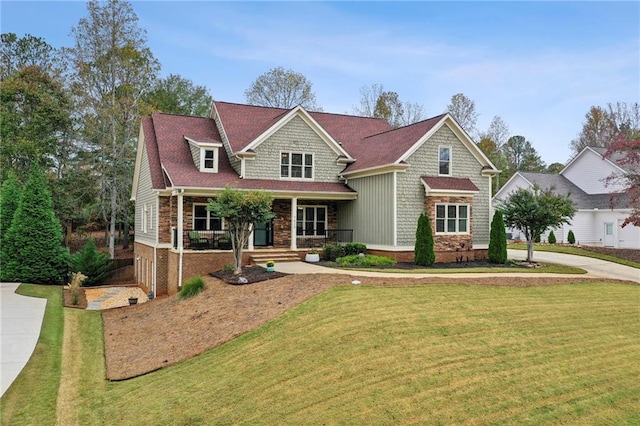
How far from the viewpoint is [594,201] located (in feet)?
110

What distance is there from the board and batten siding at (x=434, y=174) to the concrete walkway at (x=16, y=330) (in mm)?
13006

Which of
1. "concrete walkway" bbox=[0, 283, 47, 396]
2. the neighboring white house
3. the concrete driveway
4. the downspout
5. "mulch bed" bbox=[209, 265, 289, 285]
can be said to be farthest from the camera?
the neighboring white house

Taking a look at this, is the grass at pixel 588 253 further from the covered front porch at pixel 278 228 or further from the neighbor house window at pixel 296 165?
the neighbor house window at pixel 296 165

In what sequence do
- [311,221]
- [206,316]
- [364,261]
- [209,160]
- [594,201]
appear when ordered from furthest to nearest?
[594,201] → [311,221] → [209,160] → [364,261] → [206,316]

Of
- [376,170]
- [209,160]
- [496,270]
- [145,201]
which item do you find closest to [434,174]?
[376,170]

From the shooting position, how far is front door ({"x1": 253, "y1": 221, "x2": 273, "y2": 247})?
68.5 ft

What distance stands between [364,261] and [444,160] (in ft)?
21.1

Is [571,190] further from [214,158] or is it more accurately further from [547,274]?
[214,158]

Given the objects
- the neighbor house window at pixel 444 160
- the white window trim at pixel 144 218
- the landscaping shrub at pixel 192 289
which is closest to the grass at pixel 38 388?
the landscaping shrub at pixel 192 289

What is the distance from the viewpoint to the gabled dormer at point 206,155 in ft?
66.7

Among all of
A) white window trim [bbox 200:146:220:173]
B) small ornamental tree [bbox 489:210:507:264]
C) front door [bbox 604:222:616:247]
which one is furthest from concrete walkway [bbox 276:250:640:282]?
front door [bbox 604:222:616:247]

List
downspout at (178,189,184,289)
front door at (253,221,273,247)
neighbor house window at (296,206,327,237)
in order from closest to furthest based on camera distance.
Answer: downspout at (178,189,184,289), front door at (253,221,273,247), neighbor house window at (296,206,327,237)

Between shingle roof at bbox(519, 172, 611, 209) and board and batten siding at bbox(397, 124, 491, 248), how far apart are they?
1267cm

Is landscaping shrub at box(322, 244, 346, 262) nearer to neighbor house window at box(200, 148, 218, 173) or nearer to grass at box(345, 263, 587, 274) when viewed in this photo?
grass at box(345, 263, 587, 274)
